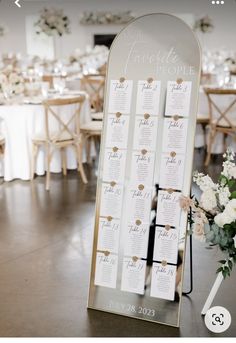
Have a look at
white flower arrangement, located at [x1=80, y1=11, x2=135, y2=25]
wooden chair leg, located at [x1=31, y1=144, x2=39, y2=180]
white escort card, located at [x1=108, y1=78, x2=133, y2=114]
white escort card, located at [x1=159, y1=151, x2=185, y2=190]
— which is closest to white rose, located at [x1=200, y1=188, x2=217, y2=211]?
white escort card, located at [x1=159, y1=151, x2=185, y2=190]

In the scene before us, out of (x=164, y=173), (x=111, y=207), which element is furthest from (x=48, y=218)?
(x=164, y=173)

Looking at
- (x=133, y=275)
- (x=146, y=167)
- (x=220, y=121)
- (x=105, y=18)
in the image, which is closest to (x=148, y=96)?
(x=146, y=167)

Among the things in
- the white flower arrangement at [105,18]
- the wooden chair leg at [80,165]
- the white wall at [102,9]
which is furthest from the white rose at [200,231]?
the white flower arrangement at [105,18]

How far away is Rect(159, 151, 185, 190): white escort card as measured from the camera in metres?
2.18

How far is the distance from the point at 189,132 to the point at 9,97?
3664mm

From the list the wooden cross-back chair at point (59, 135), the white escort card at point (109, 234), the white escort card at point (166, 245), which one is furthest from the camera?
the wooden cross-back chair at point (59, 135)

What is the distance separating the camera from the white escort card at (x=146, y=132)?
2213 millimetres

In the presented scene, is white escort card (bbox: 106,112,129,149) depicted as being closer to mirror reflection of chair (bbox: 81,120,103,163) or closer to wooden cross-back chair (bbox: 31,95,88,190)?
wooden cross-back chair (bbox: 31,95,88,190)

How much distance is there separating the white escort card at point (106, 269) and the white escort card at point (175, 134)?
0.66 meters

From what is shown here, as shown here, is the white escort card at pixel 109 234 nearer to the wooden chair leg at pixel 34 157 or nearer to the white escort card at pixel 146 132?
the white escort card at pixel 146 132

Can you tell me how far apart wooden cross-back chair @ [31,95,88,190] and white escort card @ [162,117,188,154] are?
249 cm

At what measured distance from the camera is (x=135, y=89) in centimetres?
223

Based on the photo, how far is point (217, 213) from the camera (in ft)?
7.13

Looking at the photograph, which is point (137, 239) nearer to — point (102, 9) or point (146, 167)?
point (146, 167)
